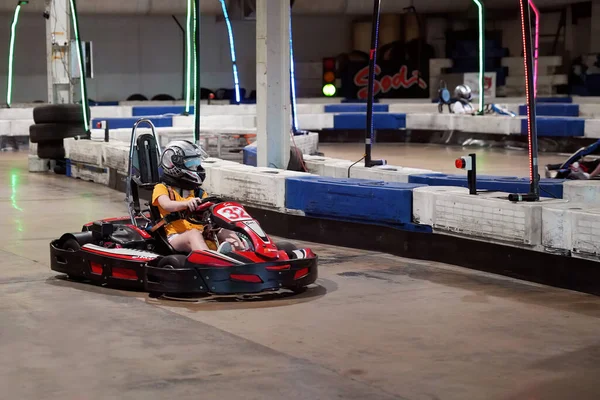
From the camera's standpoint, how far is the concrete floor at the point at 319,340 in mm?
4285

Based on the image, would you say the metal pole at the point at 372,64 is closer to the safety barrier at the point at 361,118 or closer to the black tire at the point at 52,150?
the black tire at the point at 52,150

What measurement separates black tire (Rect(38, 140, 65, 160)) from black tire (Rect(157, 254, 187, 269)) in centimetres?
855

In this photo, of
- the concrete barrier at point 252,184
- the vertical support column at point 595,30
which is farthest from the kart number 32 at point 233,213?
the vertical support column at point 595,30

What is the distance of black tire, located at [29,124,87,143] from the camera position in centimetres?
1402

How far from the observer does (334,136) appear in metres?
20.0

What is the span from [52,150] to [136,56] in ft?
35.2

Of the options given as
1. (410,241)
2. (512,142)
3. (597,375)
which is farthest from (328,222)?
(512,142)

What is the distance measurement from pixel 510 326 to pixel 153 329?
1846 mm

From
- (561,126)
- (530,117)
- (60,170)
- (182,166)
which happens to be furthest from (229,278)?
(561,126)

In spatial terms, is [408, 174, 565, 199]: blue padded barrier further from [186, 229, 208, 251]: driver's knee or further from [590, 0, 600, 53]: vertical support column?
[590, 0, 600, 53]: vertical support column

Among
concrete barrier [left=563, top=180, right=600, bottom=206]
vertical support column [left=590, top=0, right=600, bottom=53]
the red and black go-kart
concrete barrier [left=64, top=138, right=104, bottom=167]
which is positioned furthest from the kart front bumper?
vertical support column [left=590, top=0, right=600, bottom=53]

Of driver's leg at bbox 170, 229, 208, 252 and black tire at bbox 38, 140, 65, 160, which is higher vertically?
black tire at bbox 38, 140, 65, 160

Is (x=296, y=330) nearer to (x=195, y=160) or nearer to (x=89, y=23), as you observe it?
(x=195, y=160)

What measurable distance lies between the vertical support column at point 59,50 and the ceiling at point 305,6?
7468 millimetres
